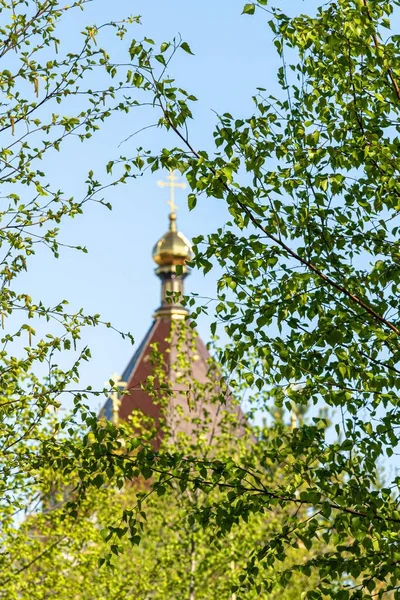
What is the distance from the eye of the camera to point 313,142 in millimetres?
6887

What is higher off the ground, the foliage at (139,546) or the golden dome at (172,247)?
the golden dome at (172,247)

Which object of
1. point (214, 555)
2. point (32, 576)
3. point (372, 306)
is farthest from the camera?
point (214, 555)

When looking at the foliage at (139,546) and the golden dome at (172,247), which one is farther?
the golden dome at (172,247)

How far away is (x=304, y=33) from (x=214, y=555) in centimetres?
1041

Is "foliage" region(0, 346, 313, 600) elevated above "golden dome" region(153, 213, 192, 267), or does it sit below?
below

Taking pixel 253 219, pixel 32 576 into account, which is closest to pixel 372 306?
pixel 253 219

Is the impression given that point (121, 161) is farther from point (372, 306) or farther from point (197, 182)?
point (372, 306)

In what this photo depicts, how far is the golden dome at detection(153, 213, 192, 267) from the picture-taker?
41188mm

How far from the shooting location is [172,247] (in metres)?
41.2

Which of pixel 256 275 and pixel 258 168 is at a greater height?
pixel 258 168

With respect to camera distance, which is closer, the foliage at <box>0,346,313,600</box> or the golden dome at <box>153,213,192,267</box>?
the foliage at <box>0,346,313,600</box>

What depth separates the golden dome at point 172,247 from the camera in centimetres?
4119

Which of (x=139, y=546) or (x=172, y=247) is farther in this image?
(x=172, y=247)

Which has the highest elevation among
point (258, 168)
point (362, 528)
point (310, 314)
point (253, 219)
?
point (258, 168)
